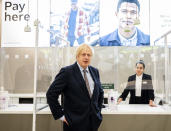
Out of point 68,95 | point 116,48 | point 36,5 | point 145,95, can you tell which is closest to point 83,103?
point 68,95

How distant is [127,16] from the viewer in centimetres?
440

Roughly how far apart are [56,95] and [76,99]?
181 millimetres

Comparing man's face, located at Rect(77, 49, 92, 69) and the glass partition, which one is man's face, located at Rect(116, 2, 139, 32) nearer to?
the glass partition

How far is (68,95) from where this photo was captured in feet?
6.75

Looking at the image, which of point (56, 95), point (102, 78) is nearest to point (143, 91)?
point (102, 78)

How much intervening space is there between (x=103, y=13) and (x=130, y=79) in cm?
153

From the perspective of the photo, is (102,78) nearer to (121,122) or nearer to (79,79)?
(121,122)

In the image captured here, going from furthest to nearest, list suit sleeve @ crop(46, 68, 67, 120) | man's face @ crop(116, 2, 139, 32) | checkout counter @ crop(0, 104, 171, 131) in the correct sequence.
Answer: man's face @ crop(116, 2, 139, 32), checkout counter @ crop(0, 104, 171, 131), suit sleeve @ crop(46, 68, 67, 120)

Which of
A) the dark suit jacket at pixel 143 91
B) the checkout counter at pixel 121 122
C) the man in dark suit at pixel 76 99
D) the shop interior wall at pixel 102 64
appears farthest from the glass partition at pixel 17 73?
the man in dark suit at pixel 76 99

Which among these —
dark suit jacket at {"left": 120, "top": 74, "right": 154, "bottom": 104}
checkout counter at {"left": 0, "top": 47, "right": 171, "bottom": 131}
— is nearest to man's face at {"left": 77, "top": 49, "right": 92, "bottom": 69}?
checkout counter at {"left": 0, "top": 47, "right": 171, "bottom": 131}

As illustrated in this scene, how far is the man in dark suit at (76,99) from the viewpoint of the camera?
2010 mm

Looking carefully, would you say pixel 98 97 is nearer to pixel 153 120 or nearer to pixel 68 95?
pixel 68 95

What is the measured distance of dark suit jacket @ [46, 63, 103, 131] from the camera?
6.57 feet

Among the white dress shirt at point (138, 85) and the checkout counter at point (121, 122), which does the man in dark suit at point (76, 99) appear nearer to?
the checkout counter at point (121, 122)
